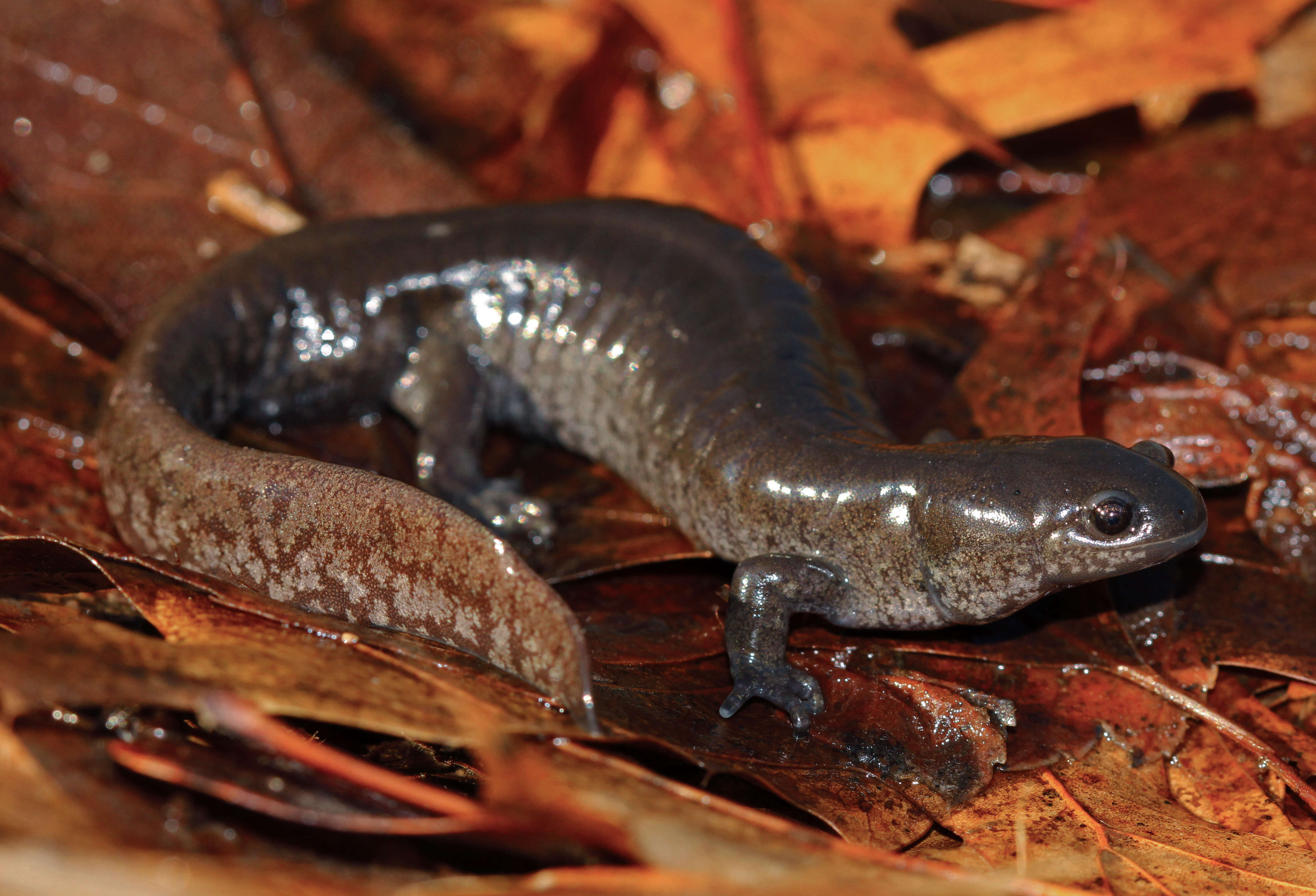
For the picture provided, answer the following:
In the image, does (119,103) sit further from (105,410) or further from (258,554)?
(258,554)

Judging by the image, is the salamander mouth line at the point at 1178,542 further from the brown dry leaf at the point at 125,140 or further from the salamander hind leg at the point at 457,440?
the brown dry leaf at the point at 125,140

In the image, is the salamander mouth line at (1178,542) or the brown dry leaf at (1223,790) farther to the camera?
the salamander mouth line at (1178,542)

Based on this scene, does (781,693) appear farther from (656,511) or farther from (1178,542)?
(1178,542)

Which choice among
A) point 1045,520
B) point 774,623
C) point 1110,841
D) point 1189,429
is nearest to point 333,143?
point 774,623

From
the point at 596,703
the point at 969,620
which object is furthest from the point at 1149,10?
the point at 596,703

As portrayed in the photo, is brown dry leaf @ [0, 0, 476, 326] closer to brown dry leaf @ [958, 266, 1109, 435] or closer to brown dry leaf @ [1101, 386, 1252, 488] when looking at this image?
brown dry leaf @ [958, 266, 1109, 435]

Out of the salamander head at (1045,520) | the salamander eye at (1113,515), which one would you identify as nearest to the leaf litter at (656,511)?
the salamander head at (1045,520)
